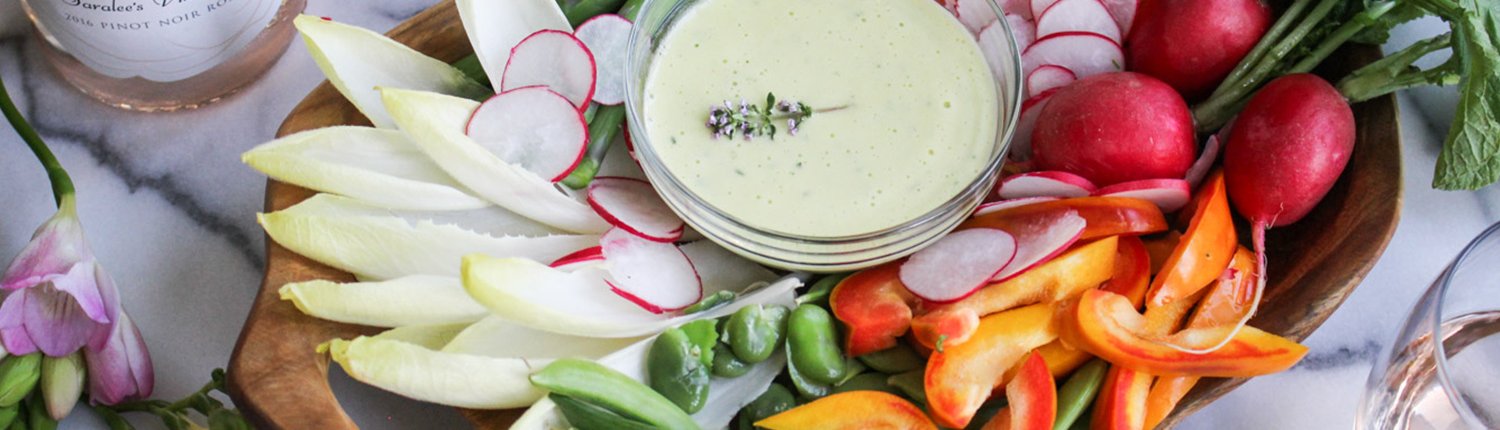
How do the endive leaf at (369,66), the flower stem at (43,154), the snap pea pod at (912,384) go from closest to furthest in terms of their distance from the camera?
the snap pea pod at (912,384), the endive leaf at (369,66), the flower stem at (43,154)

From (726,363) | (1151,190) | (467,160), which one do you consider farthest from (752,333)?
(1151,190)

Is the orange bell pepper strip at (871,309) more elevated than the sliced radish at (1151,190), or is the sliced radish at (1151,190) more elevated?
the sliced radish at (1151,190)

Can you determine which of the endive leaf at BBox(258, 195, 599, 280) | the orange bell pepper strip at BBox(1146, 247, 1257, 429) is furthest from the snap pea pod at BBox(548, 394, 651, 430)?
the orange bell pepper strip at BBox(1146, 247, 1257, 429)

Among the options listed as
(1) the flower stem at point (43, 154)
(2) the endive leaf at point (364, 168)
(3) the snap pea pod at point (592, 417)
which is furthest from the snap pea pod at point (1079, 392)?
(1) the flower stem at point (43, 154)

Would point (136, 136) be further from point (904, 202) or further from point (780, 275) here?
point (904, 202)

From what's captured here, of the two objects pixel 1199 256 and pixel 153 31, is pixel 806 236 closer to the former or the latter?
pixel 1199 256

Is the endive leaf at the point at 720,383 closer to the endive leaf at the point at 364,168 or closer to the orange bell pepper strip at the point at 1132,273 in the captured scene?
the endive leaf at the point at 364,168

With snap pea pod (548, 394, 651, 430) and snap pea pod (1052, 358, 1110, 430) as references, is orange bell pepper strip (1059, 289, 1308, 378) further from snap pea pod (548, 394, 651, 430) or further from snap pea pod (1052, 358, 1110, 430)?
snap pea pod (548, 394, 651, 430)
